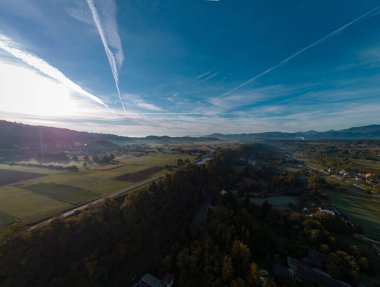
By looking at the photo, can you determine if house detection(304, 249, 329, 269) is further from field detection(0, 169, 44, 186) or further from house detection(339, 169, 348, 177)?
house detection(339, 169, 348, 177)

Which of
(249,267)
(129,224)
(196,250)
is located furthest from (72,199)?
(249,267)

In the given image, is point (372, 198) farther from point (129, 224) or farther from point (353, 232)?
point (129, 224)

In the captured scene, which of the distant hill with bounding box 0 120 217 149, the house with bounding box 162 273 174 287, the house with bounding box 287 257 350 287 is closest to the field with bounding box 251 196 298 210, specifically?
the house with bounding box 287 257 350 287

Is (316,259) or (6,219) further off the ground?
(6,219)

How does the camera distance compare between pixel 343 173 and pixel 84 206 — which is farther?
pixel 343 173

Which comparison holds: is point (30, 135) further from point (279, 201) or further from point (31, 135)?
point (279, 201)

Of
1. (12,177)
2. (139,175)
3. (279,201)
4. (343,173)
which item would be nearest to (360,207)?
(279,201)
